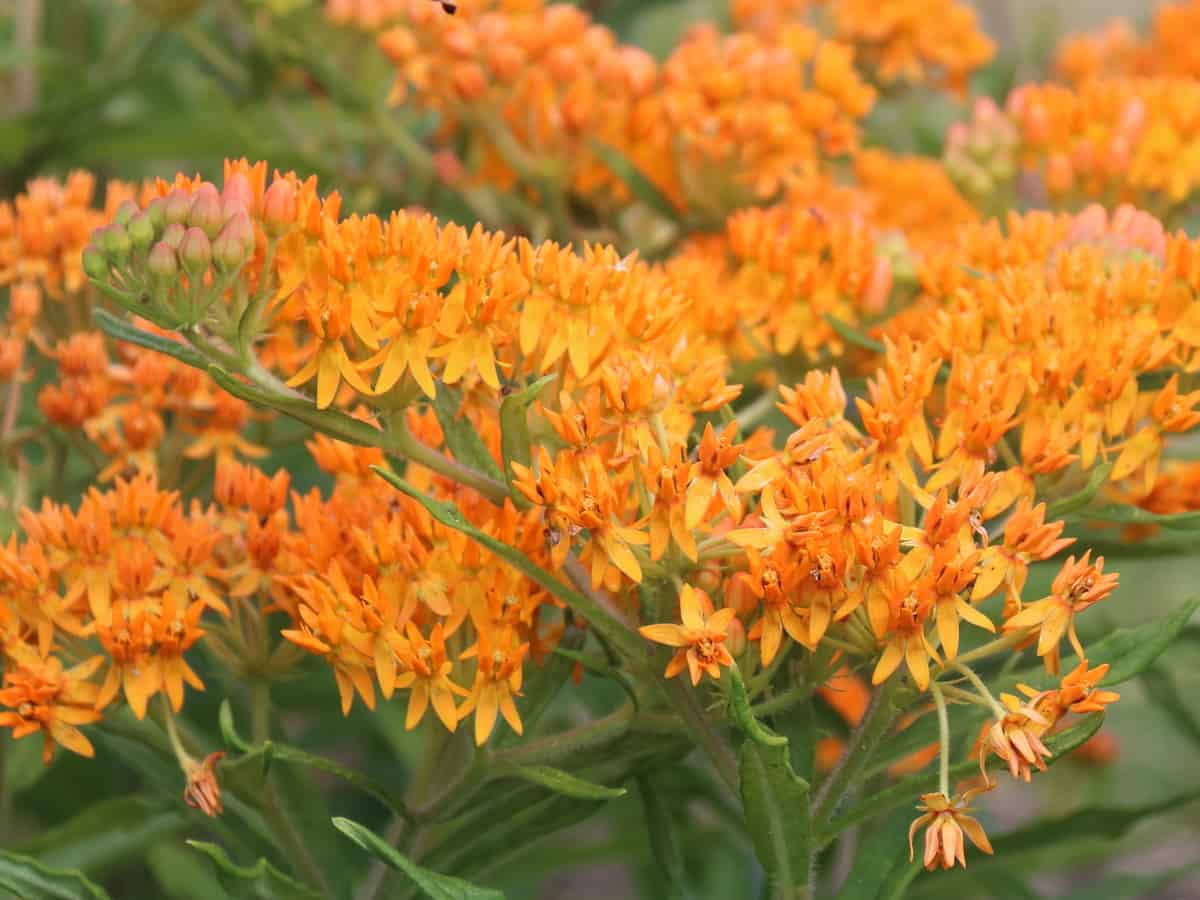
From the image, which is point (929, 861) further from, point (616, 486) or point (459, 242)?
point (459, 242)

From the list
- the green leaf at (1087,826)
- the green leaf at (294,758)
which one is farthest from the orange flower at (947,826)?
the green leaf at (1087,826)

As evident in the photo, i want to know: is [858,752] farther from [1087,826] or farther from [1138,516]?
[1087,826]

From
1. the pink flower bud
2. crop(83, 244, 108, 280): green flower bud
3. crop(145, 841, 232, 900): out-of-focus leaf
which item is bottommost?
crop(145, 841, 232, 900): out-of-focus leaf

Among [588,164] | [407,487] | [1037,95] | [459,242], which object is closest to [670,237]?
[588,164]

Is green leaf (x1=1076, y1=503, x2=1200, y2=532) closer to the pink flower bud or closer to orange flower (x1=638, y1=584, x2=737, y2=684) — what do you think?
orange flower (x1=638, y1=584, x2=737, y2=684)

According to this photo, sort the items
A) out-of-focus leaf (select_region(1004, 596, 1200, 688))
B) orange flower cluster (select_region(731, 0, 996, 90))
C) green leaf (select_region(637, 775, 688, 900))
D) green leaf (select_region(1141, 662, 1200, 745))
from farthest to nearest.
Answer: orange flower cluster (select_region(731, 0, 996, 90)) → green leaf (select_region(1141, 662, 1200, 745)) → green leaf (select_region(637, 775, 688, 900)) → out-of-focus leaf (select_region(1004, 596, 1200, 688))

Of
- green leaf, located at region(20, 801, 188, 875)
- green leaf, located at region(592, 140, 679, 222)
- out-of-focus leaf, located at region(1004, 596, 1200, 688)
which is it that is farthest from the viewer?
green leaf, located at region(592, 140, 679, 222)

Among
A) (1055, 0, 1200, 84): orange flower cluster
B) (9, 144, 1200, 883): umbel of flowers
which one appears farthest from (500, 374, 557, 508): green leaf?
(1055, 0, 1200, 84): orange flower cluster

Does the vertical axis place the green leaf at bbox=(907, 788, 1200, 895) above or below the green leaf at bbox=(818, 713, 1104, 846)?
below
